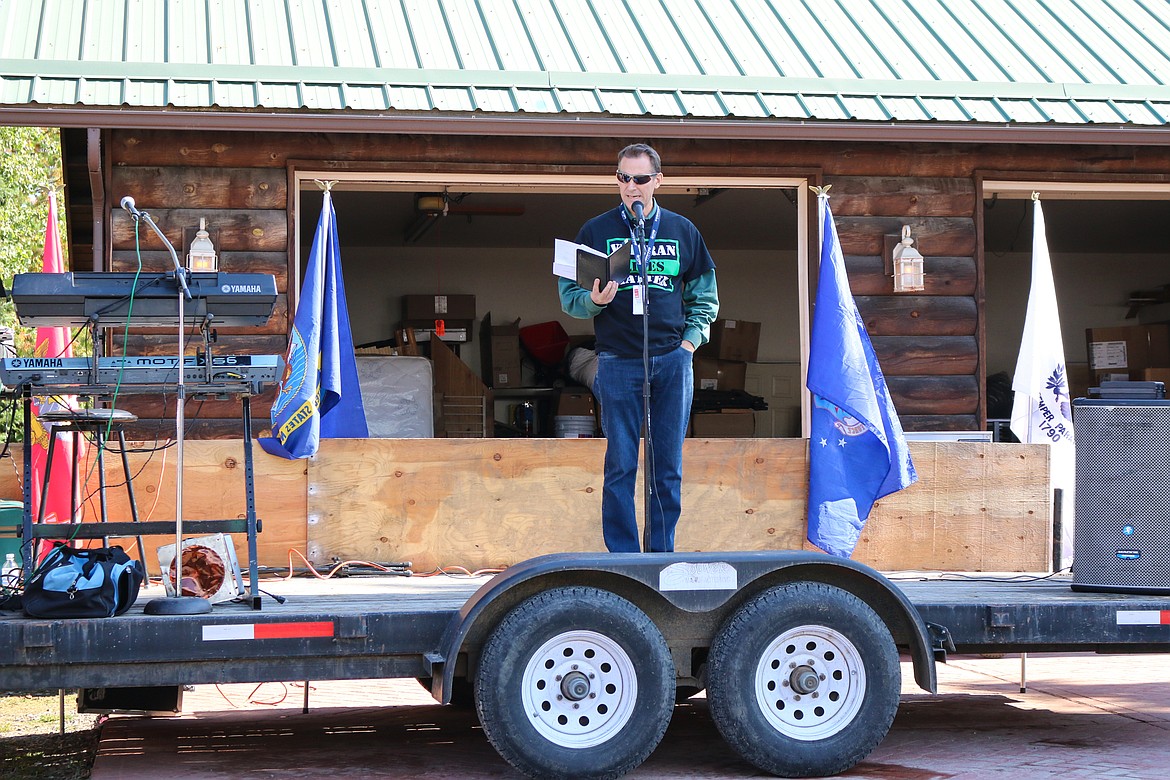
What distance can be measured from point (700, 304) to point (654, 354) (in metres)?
0.30

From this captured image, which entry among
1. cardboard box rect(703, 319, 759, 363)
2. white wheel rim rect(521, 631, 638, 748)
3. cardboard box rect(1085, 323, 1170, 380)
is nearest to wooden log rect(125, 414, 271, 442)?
white wheel rim rect(521, 631, 638, 748)

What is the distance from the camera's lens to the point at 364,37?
846cm

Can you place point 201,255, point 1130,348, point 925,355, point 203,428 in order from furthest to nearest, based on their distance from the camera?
point 1130,348, point 925,355, point 203,428, point 201,255

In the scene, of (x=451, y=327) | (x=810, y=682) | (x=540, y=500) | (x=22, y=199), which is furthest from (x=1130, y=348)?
(x=22, y=199)

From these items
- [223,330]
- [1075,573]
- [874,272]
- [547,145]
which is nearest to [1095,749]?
[1075,573]

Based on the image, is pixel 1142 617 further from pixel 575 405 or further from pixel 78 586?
pixel 575 405

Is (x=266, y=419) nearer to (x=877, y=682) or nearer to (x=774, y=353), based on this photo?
(x=877, y=682)

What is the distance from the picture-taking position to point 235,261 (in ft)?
26.1

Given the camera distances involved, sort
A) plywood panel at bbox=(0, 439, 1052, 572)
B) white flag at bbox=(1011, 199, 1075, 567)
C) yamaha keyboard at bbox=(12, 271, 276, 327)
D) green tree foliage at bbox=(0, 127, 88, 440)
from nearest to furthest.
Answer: yamaha keyboard at bbox=(12, 271, 276, 327) → plywood panel at bbox=(0, 439, 1052, 572) → white flag at bbox=(1011, 199, 1075, 567) → green tree foliage at bbox=(0, 127, 88, 440)

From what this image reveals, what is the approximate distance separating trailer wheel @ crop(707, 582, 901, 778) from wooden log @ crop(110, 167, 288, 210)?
4646 millimetres

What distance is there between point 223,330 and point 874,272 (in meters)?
4.24

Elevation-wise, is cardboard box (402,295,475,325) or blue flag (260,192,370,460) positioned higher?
cardboard box (402,295,475,325)

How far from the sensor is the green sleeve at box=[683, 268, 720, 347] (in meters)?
5.39

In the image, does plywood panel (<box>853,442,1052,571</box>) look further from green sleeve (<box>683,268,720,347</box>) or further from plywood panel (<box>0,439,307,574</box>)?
plywood panel (<box>0,439,307,574</box>)
